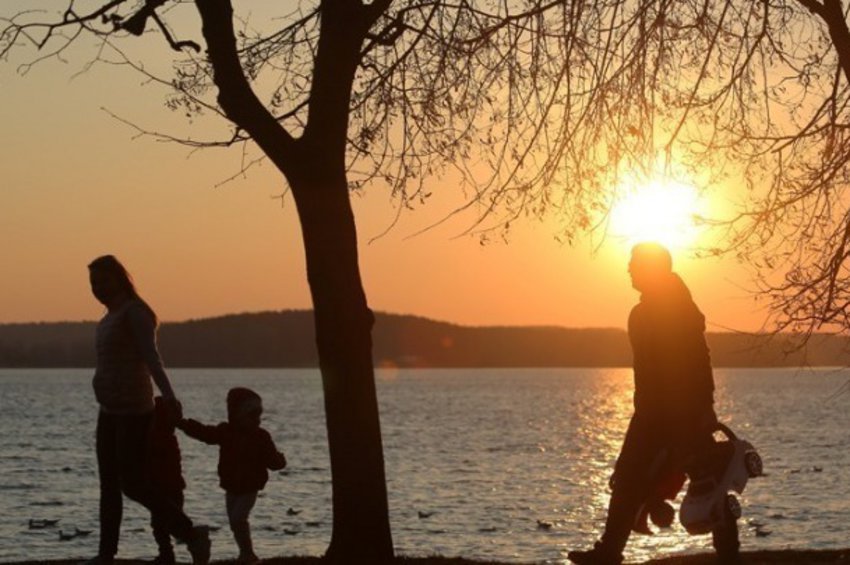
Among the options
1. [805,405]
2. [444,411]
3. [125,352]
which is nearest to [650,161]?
[125,352]

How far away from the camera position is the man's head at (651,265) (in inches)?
415

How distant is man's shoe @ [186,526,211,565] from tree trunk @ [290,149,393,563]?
94 cm

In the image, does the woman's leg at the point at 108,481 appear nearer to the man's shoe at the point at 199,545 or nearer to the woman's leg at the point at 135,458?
the woman's leg at the point at 135,458

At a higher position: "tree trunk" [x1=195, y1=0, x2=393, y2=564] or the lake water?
"tree trunk" [x1=195, y1=0, x2=393, y2=564]

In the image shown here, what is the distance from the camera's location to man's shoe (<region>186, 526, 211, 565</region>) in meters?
11.6

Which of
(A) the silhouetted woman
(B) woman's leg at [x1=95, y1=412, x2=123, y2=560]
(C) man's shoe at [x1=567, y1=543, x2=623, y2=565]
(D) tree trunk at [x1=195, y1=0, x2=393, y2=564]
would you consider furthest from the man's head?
(B) woman's leg at [x1=95, y1=412, x2=123, y2=560]

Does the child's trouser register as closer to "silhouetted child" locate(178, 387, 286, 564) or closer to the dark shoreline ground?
"silhouetted child" locate(178, 387, 286, 564)

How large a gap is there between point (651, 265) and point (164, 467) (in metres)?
3.94

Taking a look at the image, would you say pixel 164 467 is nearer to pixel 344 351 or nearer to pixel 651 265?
pixel 344 351

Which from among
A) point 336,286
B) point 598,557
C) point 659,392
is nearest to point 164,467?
point 336,286

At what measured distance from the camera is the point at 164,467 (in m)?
11.8

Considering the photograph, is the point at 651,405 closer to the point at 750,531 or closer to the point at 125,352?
the point at 125,352

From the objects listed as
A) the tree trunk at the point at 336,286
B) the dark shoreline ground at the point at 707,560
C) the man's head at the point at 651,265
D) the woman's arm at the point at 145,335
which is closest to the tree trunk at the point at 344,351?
the tree trunk at the point at 336,286

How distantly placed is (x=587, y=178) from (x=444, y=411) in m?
117
